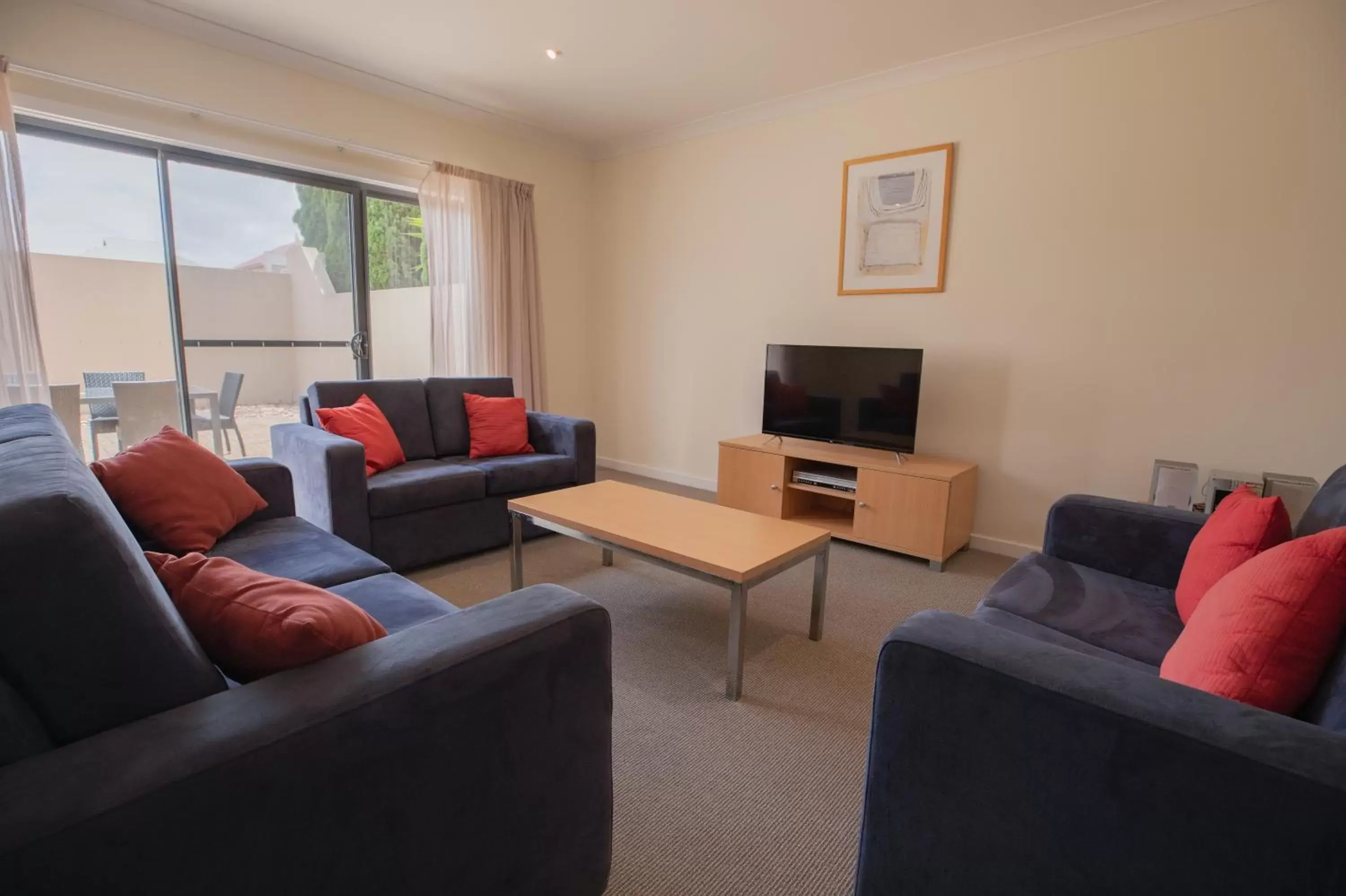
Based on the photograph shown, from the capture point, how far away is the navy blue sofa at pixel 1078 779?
800 millimetres

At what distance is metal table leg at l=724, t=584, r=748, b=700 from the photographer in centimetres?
200

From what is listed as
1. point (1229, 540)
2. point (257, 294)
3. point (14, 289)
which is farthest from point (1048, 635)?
Result: point (257, 294)

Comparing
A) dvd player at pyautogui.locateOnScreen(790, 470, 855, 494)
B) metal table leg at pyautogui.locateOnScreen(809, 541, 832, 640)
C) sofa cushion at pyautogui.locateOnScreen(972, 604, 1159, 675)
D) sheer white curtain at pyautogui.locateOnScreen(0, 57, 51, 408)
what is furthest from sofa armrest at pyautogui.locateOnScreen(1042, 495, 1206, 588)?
sheer white curtain at pyautogui.locateOnScreen(0, 57, 51, 408)

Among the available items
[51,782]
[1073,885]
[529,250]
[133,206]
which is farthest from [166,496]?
A: [529,250]

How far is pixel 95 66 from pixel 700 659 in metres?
3.86

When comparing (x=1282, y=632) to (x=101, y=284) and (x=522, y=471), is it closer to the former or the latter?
(x=522, y=471)

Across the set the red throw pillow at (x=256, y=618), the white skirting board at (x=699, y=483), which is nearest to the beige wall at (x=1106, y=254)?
the white skirting board at (x=699, y=483)

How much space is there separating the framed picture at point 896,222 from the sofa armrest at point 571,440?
1.84 m

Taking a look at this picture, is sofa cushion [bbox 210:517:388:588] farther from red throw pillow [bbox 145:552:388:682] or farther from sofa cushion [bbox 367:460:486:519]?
red throw pillow [bbox 145:552:388:682]

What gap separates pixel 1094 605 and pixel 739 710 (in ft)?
3.56

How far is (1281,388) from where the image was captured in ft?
8.92

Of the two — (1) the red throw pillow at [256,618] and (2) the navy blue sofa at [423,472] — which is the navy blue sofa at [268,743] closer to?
(1) the red throw pillow at [256,618]

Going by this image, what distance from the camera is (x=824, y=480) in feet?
12.0

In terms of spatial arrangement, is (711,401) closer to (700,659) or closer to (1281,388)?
(700,659)
